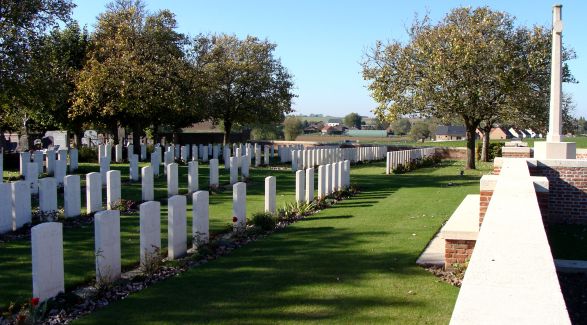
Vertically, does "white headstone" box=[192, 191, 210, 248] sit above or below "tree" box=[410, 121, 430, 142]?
below

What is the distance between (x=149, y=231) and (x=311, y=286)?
7.12ft

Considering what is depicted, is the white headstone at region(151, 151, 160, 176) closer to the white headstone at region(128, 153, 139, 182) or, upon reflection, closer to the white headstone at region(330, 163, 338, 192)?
the white headstone at region(128, 153, 139, 182)

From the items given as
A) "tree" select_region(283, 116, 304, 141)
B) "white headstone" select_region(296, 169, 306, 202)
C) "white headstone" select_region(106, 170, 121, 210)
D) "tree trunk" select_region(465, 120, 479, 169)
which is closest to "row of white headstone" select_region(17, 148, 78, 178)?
"white headstone" select_region(106, 170, 121, 210)

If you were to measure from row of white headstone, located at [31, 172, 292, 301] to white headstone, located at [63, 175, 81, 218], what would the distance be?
3.53 m

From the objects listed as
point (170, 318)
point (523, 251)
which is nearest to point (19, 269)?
point (170, 318)

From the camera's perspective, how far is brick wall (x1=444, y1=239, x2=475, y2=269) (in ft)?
21.4

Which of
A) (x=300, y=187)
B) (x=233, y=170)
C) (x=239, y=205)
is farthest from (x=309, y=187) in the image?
(x=233, y=170)

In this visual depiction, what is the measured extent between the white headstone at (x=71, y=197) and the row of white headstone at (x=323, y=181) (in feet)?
14.5

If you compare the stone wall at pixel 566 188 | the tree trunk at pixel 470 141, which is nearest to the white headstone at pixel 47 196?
the stone wall at pixel 566 188

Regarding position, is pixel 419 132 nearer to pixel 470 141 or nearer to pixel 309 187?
pixel 470 141

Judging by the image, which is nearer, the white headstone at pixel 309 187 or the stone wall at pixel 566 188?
the stone wall at pixel 566 188

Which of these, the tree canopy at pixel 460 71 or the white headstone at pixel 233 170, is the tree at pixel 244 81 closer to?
the tree canopy at pixel 460 71

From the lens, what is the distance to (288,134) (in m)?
79.2

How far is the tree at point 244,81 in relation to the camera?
34000mm
